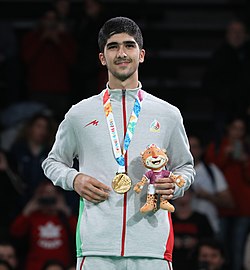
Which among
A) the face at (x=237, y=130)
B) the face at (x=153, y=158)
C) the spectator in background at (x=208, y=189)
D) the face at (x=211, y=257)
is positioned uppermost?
the face at (x=237, y=130)

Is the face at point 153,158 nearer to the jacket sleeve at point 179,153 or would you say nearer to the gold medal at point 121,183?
the gold medal at point 121,183

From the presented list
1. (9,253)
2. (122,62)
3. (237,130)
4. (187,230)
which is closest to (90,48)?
(237,130)

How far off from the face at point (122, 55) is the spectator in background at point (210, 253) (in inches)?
161

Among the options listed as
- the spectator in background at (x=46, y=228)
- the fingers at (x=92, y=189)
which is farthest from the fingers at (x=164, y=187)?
the spectator in background at (x=46, y=228)

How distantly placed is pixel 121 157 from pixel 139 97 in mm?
383

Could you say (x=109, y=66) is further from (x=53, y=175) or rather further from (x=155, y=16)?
(x=155, y=16)

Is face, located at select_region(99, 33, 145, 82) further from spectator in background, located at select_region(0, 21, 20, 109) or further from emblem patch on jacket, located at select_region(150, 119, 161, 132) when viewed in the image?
spectator in background, located at select_region(0, 21, 20, 109)

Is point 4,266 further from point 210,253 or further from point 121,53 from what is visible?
point 121,53

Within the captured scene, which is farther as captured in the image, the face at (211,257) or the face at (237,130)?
the face at (237,130)

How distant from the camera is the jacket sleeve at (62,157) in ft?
17.3

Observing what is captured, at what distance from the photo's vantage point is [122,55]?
5.19 metres

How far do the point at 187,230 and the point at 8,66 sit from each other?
12.1 feet

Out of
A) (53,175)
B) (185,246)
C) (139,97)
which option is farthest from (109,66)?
(185,246)

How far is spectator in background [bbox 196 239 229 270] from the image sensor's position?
29.8ft
